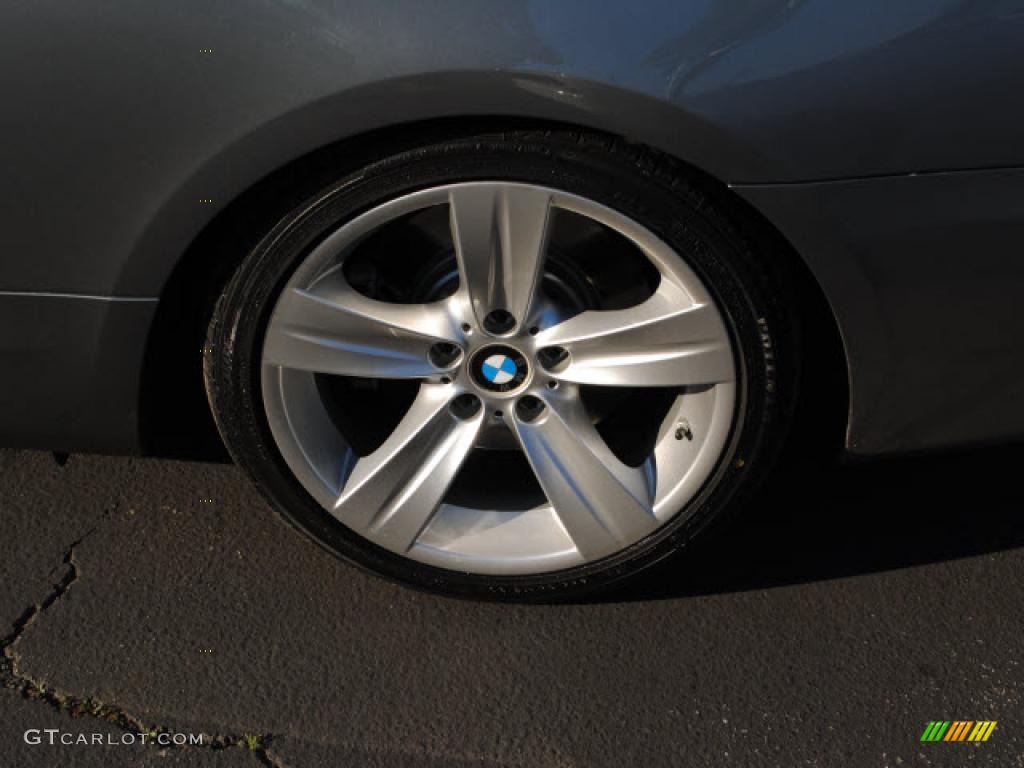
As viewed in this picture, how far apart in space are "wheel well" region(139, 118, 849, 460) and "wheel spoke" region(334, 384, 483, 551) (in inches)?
14.1

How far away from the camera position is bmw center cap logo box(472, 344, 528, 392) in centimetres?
212

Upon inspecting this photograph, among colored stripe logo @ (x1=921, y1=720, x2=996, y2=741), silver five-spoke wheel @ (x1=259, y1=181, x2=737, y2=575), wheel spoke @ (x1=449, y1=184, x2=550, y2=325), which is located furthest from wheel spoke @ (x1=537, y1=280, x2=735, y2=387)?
colored stripe logo @ (x1=921, y1=720, x2=996, y2=741)

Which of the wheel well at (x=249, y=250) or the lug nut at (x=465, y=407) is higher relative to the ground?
the wheel well at (x=249, y=250)

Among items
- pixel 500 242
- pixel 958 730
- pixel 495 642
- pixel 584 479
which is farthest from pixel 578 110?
pixel 958 730

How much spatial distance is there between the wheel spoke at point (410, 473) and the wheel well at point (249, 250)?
358 mm

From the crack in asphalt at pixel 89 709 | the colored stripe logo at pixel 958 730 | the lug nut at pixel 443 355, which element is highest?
the lug nut at pixel 443 355

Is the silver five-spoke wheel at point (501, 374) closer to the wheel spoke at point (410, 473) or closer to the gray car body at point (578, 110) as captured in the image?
the wheel spoke at point (410, 473)

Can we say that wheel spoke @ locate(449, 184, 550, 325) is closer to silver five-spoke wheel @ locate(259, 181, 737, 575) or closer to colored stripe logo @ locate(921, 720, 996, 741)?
silver five-spoke wheel @ locate(259, 181, 737, 575)

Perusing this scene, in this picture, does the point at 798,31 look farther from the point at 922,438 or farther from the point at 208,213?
the point at 208,213

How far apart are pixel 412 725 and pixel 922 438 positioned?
1.02 m

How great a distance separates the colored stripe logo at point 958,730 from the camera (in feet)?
6.83

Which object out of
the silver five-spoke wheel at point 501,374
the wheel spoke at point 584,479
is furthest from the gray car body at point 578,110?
the wheel spoke at point 584,479

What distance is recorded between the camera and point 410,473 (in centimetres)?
222

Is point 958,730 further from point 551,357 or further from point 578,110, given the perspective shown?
point 578,110
